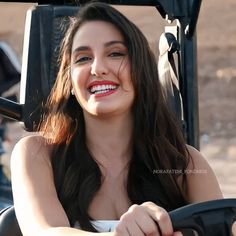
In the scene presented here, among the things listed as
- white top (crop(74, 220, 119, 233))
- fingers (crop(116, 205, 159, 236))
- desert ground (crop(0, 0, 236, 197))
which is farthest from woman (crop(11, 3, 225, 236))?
desert ground (crop(0, 0, 236, 197))

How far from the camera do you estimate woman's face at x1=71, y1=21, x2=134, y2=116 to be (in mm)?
2830

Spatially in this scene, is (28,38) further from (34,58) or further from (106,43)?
(106,43)

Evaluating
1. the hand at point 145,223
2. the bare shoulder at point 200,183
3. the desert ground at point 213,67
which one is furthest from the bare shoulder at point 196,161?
the desert ground at point 213,67

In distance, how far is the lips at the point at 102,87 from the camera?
2820 millimetres

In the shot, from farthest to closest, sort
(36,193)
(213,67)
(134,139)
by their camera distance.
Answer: (213,67), (134,139), (36,193)

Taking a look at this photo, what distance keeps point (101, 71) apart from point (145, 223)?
584mm

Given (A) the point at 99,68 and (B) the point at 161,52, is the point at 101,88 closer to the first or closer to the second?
(A) the point at 99,68

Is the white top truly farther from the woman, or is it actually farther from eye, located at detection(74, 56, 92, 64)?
eye, located at detection(74, 56, 92, 64)

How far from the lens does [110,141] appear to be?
296 centimetres

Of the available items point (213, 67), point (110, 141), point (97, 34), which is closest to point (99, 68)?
point (97, 34)

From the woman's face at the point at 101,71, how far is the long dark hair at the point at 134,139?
0.08 feet

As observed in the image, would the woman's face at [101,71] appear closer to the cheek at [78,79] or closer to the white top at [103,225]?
the cheek at [78,79]

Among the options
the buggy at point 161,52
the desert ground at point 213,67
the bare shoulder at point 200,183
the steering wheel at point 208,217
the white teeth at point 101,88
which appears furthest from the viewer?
the desert ground at point 213,67

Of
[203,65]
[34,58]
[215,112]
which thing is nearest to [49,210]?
[34,58]
